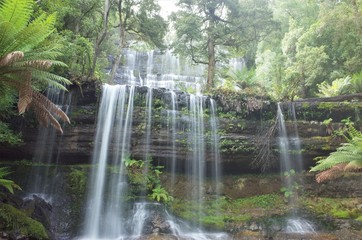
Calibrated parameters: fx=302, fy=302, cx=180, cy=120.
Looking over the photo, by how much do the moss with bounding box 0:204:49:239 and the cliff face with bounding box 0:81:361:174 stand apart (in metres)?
3.97

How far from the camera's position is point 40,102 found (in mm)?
6223

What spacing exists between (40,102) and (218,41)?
10.5 metres

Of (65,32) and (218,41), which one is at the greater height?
(218,41)

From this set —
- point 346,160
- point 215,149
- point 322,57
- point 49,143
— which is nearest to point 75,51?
point 49,143

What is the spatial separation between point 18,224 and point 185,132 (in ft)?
19.3

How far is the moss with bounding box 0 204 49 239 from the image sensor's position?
5719mm

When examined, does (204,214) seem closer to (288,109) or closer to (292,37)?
(288,109)

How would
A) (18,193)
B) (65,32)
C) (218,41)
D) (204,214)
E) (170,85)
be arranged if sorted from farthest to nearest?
(170,85) → (218,41) → (65,32) → (204,214) → (18,193)

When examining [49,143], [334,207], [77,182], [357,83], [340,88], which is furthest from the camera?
[340,88]

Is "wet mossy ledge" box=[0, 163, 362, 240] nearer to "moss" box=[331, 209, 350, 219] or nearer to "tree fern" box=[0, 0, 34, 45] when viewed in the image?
"moss" box=[331, 209, 350, 219]

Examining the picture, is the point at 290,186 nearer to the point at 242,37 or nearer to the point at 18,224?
the point at 242,37

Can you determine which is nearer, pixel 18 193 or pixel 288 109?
pixel 18 193

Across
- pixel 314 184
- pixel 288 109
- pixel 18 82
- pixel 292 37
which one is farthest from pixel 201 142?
pixel 292 37

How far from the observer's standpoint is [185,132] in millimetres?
10438
